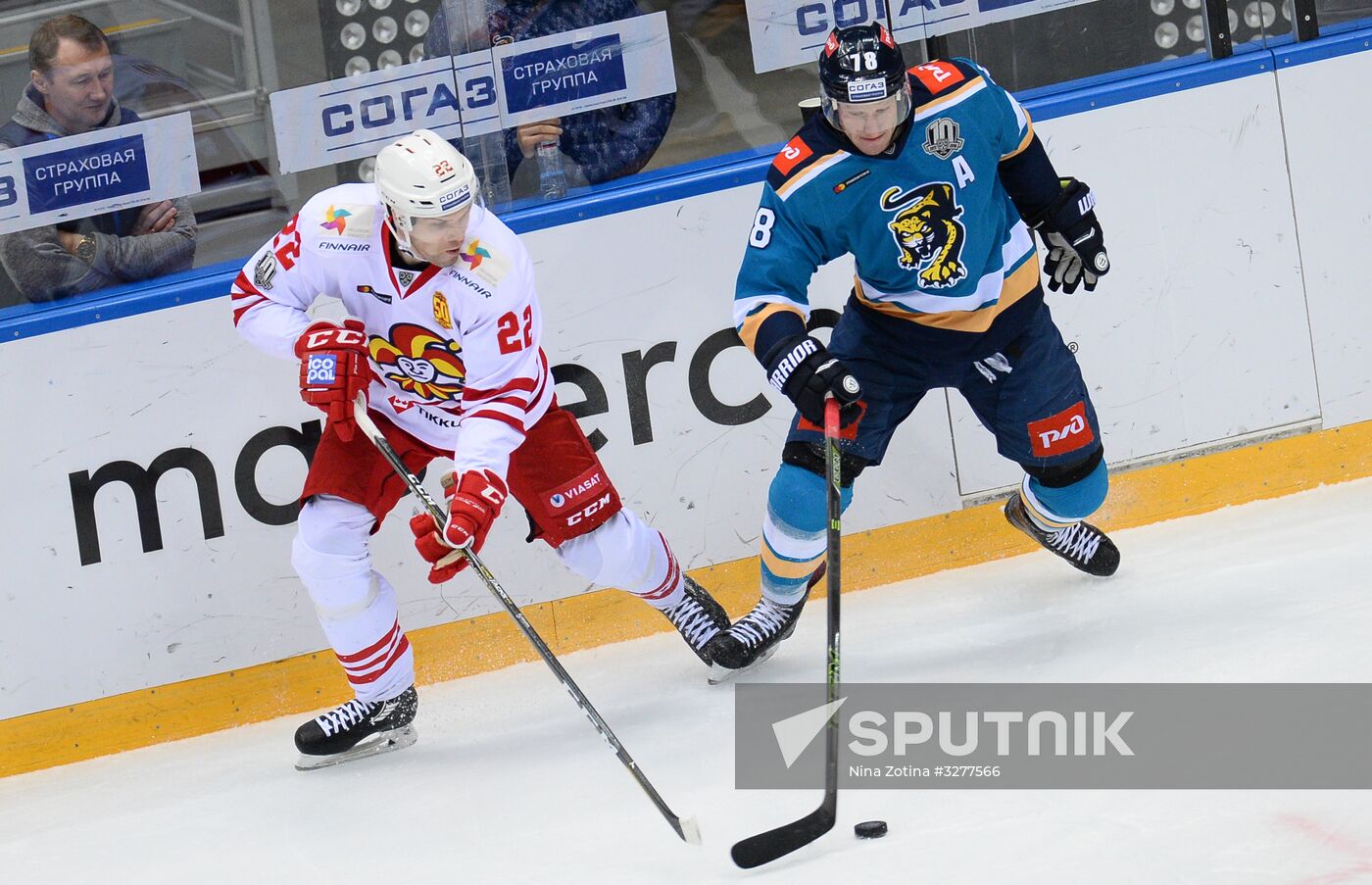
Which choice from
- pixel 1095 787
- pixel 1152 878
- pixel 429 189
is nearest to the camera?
pixel 1152 878

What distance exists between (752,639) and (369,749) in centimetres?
86

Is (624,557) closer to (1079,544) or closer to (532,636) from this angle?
(532,636)

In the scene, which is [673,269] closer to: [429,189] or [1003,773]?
[429,189]

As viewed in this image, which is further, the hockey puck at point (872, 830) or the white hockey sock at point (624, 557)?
the white hockey sock at point (624, 557)

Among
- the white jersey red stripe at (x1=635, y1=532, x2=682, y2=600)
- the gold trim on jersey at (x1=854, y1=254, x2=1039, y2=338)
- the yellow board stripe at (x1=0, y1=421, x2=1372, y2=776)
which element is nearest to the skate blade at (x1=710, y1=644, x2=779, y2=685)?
the white jersey red stripe at (x1=635, y1=532, x2=682, y2=600)

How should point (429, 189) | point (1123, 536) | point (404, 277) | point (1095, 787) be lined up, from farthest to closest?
point (1123, 536) → point (404, 277) → point (429, 189) → point (1095, 787)

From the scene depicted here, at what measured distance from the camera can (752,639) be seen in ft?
10.6

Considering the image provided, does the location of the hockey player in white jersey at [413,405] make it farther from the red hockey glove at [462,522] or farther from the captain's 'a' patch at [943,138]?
the captain's 'a' patch at [943,138]

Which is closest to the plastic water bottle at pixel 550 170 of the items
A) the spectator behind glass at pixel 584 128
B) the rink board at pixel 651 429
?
the spectator behind glass at pixel 584 128

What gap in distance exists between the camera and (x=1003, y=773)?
2.47 metres

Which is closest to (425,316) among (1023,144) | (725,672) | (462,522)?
(462,522)

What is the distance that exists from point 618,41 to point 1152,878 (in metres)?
2.39

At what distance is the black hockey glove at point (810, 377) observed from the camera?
2799mm

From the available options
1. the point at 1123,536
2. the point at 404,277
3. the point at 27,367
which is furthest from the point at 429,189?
the point at 1123,536
